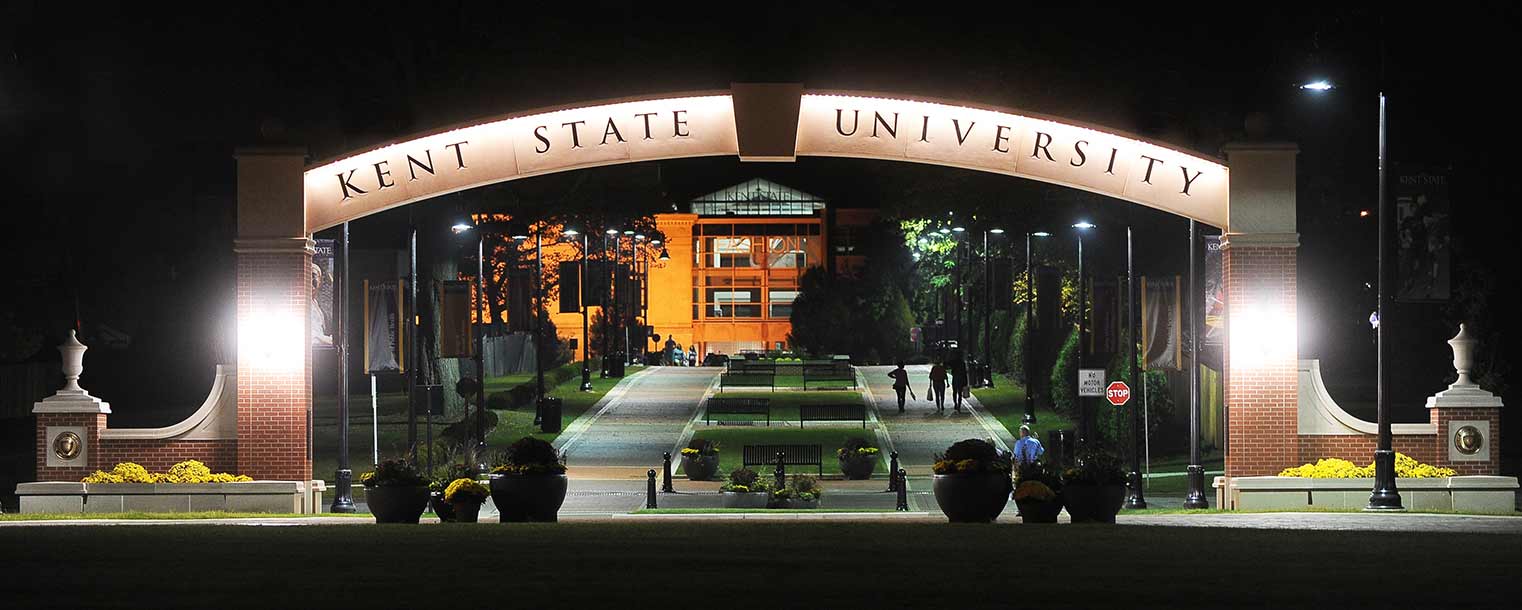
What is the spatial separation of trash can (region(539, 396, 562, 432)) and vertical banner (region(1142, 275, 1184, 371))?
959 inches

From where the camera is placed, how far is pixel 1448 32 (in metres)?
36.8

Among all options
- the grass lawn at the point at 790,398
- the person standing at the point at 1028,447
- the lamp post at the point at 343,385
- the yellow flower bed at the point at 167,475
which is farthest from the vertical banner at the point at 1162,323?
the grass lawn at the point at 790,398

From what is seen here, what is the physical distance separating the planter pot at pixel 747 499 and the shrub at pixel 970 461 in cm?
1047

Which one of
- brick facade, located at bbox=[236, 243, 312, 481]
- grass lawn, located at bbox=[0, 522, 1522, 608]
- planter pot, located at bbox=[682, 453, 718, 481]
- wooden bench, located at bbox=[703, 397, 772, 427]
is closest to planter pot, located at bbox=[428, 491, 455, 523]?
brick facade, located at bbox=[236, 243, 312, 481]

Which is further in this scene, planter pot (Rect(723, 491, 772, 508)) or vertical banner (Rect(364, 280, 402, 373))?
planter pot (Rect(723, 491, 772, 508))

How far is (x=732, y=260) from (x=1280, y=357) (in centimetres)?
13840

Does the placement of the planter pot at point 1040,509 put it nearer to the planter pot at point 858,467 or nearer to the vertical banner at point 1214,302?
the vertical banner at point 1214,302

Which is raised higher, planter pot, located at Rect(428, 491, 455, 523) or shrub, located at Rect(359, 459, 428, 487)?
shrub, located at Rect(359, 459, 428, 487)

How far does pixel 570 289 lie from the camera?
214 feet

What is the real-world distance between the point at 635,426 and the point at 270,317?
97.3 ft

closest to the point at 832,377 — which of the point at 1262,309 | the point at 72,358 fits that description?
the point at 1262,309

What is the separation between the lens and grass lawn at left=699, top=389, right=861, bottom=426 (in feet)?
192

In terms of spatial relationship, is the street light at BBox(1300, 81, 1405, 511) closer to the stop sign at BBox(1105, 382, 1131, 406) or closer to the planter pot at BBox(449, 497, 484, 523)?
the stop sign at BBox(1105, 382, 1131, 406)

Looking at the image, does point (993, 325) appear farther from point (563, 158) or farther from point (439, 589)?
point (439, 589)
